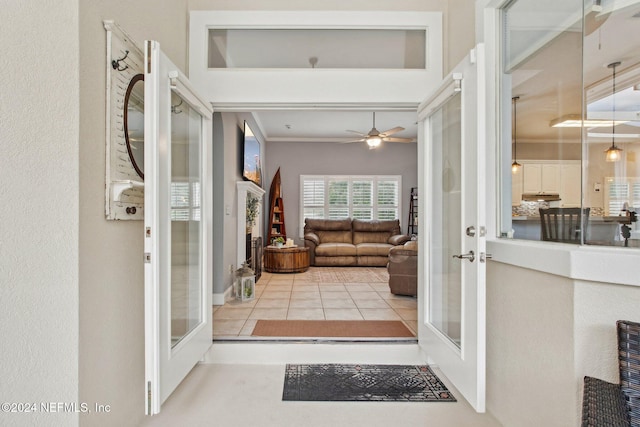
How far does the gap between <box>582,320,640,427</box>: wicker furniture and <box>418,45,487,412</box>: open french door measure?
1.84ft

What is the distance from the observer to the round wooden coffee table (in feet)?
20.5

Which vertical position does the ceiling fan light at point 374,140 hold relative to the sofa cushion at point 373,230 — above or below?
above

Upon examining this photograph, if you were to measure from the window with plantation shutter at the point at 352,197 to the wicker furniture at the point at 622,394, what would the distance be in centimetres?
693

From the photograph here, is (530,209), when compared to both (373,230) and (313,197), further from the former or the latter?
(313,197)

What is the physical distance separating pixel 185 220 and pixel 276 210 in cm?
543

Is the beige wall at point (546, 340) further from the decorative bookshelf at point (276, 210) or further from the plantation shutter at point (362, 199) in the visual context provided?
the plantation shutter at point (362, 199)

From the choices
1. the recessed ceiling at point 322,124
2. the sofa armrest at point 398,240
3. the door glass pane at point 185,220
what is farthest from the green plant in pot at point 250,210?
the sofa armrest at point 398,240

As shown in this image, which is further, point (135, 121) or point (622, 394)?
point (135, 121)

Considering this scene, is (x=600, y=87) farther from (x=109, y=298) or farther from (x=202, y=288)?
(x=109, y=298)

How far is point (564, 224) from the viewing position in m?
1.76

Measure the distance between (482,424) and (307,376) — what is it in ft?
3.78

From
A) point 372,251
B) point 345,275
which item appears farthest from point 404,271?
point 372,251

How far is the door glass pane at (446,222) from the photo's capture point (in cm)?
212
